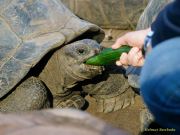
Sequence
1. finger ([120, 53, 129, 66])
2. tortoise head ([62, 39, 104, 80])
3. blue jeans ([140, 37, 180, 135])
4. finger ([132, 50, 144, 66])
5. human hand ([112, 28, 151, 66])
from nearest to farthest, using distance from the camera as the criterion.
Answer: blue jeans ([140, 37, 180, 135])
human hand ([112, 28, 151, 66])
finger ([132, 50, 144, 66])
finger ([120, 53, 129, 66])
tortoise head ([62, 39, 104, 80])

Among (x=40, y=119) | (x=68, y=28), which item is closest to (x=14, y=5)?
(x=68, y=28)

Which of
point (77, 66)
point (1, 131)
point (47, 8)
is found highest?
point (1, 131)

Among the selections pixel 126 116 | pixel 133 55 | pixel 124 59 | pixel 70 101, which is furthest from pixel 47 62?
pixel 133 55

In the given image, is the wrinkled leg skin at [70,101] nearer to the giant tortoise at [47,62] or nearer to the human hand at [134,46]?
the giant tortoise at [47,62]

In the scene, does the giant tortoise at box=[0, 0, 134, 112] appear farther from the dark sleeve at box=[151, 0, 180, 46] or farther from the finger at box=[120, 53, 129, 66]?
Result: the dark sleeve at box=[151, 0, 180, 46]

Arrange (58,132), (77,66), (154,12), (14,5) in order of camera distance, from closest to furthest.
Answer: (58,132) < (154,12) < (77,66) < (14,5)

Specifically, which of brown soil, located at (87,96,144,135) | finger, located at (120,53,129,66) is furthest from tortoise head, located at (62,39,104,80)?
finger, located at (120,53,129,66)

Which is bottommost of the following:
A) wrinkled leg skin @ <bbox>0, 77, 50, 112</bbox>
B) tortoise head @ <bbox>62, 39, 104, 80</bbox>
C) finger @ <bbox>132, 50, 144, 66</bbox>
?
wrinkled leg skin @ <bbox>0, 77, 50, 112</bbox>

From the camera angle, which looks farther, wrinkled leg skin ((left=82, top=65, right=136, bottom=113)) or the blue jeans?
wrinkled leg skin ((left=82, top=65, right=136, bottom=113))

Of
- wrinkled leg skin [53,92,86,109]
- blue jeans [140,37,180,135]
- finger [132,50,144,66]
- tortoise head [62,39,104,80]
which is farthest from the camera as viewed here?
wrinkled leg skin [53,92,86,109]

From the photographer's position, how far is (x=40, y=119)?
2.75 feet

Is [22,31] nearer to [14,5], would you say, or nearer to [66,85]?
[14,5]

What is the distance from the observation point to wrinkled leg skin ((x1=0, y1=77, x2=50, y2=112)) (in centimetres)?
408

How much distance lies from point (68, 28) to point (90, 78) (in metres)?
0.58
